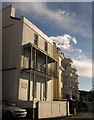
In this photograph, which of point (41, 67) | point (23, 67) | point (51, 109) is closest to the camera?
point (51, 109)

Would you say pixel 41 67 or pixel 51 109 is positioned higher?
pixel 41 67

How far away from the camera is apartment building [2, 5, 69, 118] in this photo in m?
29.4

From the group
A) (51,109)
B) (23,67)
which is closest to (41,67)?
(23,67)

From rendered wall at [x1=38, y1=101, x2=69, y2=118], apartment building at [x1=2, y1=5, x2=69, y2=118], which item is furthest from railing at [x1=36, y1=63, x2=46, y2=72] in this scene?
rendered wall at [x1=38, y1=101, x2=69, y2=118]

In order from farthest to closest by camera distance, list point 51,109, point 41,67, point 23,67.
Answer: point 41,67 < point 23,67 < point 51,109

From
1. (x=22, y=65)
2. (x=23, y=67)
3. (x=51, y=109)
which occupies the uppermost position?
(x=22, y=65)

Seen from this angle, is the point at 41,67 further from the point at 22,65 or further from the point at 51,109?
the point at 51,109

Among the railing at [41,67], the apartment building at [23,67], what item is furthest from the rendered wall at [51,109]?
the railing at [41,67]

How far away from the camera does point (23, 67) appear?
30.1m

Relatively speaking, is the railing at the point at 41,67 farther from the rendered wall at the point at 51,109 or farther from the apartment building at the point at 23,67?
the rendered wall at the point at 51,109

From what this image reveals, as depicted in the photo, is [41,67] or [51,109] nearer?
[51,109]

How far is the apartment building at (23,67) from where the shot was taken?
29.4 metres

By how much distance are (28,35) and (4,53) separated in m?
3.49

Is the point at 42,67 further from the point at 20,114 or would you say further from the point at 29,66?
the point at 20,114
